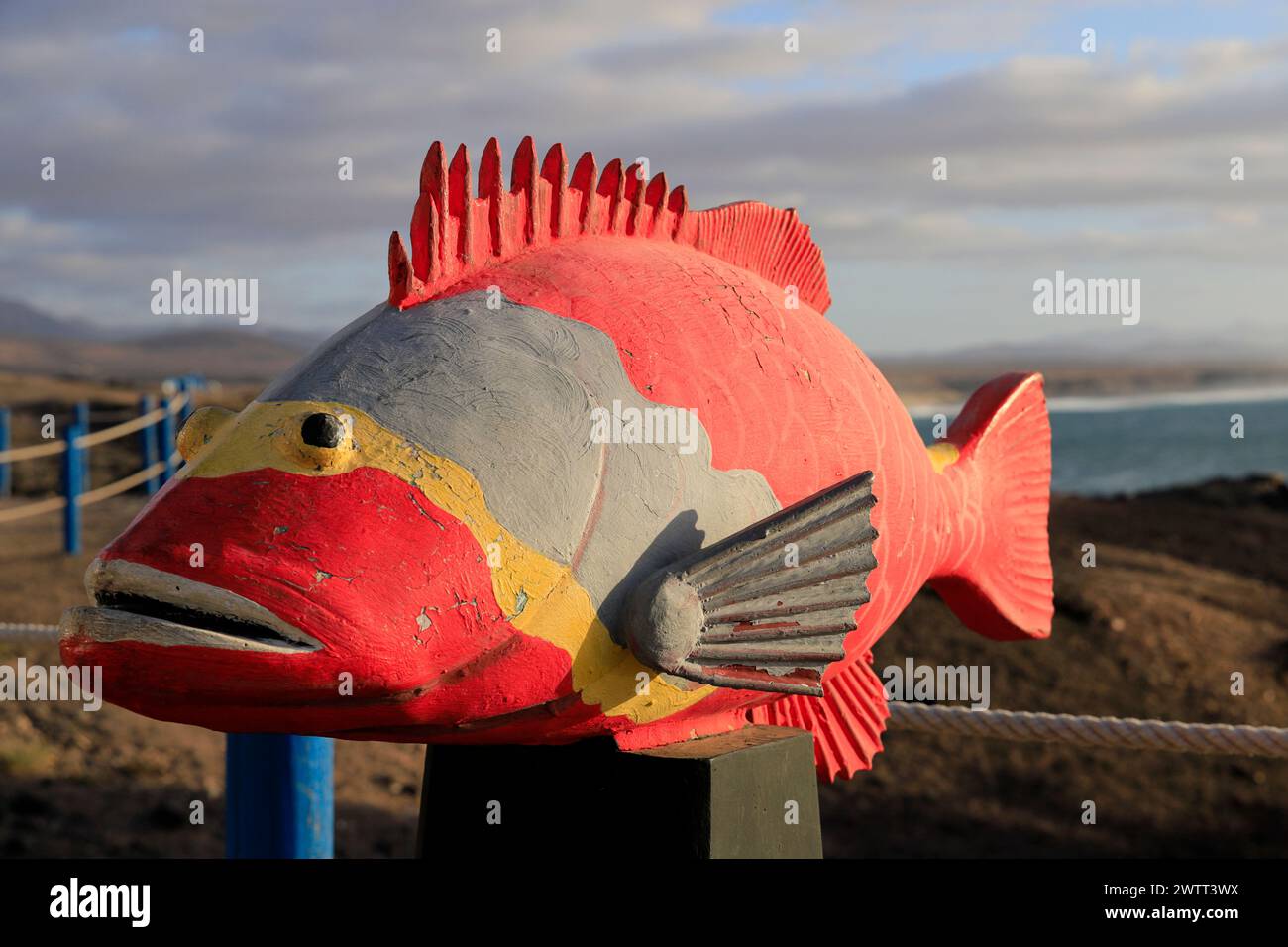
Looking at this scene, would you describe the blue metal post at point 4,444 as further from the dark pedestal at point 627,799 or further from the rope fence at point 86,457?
the dark pedestal at point 627,799

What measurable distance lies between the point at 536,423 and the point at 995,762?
7.59m

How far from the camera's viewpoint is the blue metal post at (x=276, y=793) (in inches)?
144

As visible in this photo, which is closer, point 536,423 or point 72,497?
point 536,423

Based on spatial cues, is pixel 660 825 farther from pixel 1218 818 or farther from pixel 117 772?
pixel 1218 818

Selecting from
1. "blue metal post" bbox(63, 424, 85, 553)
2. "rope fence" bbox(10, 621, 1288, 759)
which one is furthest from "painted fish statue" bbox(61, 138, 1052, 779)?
"blue metal post" bbox(63, 424, 85, 553)

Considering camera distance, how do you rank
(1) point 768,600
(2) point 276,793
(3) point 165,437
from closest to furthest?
(1) point 768,600 < (2) point 276,793 < (3) point 165,437

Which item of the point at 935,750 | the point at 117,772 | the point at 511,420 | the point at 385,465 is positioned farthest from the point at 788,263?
the point at 935,750

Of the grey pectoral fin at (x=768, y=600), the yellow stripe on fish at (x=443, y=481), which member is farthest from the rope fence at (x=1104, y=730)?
the yellow stripe on fish at (x=443, y=481)

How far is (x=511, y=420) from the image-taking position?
84.7 inches

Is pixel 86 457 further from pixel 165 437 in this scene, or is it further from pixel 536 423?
pixel 536 423

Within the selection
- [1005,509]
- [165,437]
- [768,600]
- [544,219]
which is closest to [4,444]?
[165,437]

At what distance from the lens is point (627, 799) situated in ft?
7.99

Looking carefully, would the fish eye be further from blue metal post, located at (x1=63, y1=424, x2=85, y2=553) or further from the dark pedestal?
blue metal post, located at (x1=63, y1=424, x2=85, y2=553)

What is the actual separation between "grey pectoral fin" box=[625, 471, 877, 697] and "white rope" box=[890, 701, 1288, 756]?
3.17 feet
